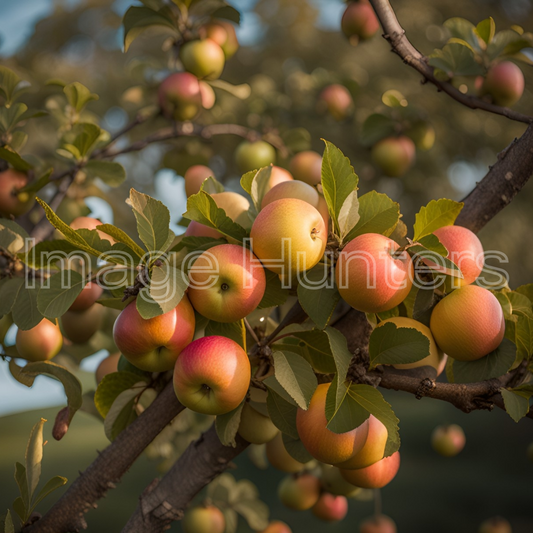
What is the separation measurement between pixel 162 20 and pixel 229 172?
5.85 ft

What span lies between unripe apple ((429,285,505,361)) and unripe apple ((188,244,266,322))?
19 centimetres

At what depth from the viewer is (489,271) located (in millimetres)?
594

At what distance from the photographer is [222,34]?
3.33ft

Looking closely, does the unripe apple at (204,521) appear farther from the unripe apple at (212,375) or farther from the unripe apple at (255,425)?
the unripe apple at (212,375)

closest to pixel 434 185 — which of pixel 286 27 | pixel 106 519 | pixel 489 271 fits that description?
pixel 286 27

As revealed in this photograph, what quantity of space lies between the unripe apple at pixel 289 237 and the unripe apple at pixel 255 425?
0.19 meters

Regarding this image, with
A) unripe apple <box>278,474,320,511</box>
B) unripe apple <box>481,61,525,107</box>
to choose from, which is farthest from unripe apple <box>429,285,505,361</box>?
unripe apple <box>278,474,320,511</box>

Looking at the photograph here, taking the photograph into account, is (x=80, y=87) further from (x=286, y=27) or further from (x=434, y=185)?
(x=286, y=27)

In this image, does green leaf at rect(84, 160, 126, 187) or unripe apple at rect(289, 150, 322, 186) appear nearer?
green leaf at rect(84, 160, 126, 187)

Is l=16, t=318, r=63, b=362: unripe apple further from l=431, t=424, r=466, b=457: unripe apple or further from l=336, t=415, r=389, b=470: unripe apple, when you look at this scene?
l=431, t=424, r=466, b=457: unripe apple

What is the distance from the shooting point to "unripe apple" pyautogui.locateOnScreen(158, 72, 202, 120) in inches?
38.3

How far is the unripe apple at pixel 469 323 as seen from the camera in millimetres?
491

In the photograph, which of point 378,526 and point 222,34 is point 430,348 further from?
point 378,526

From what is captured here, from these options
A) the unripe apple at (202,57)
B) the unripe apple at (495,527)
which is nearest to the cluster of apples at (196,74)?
the unripe apple at (202,57)
